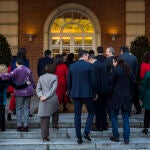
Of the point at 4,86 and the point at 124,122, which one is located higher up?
the point at 4,86

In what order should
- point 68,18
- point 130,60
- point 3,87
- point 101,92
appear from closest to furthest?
point 101,92 → point 3,87 → point 130,60 → point 68,18

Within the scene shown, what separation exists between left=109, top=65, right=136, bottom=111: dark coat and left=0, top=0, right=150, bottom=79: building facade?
8998 millimetres

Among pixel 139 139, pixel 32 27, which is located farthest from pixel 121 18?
pixel 139 139

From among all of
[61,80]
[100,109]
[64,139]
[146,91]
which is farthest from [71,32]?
[64,139]

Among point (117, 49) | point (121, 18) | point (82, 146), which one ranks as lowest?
point (82, 146)

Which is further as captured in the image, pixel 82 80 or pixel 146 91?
pixel 146 91

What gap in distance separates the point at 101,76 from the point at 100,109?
2.47 ft

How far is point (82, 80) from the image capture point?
9289mm

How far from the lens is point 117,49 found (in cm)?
1828

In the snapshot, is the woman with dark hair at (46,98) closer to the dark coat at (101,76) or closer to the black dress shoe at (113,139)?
the dark coat at (101,76)

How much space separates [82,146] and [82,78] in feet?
4.68

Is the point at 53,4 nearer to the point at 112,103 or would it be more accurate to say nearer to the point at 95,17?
the point at 95,17

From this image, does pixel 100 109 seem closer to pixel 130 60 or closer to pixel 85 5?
pixel 130 60

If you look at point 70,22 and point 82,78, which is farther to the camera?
point 70,22
